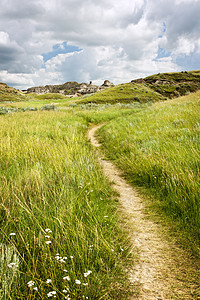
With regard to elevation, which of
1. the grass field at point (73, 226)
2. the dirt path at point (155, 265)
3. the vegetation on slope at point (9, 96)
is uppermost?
the vegetation on slope at point (9, 96)

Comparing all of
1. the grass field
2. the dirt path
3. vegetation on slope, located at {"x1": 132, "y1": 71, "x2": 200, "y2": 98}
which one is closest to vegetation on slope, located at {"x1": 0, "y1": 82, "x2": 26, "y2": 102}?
vegetation on slope, located at {"x1": 132, "y1": 71, "x2": 200, "y2": 98}

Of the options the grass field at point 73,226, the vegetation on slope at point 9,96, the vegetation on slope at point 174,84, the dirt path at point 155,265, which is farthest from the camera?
the vegetation on slope at point 9,96

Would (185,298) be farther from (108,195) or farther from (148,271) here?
(108,195)

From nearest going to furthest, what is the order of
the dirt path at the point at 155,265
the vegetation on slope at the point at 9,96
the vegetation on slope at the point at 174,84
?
the dirt path at the point at 155,265 → the vegetation on slope at the point at 174,84 → the vegetation on slope at the point at 9,96

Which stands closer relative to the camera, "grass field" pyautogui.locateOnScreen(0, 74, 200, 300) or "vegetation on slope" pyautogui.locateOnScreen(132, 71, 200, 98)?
"grass field" pyautogui.locateOnScreen(0, 74, 200, 300)

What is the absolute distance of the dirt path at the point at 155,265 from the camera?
6.12 ft

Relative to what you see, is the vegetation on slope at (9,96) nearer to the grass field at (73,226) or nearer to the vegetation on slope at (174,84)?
the vegetation on slope at (174,84)

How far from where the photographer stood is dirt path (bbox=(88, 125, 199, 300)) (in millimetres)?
1864

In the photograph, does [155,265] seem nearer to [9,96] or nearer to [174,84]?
[174,84]

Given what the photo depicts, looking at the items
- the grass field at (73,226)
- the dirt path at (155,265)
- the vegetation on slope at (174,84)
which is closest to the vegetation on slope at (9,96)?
the vegetation on slope at (174,84)

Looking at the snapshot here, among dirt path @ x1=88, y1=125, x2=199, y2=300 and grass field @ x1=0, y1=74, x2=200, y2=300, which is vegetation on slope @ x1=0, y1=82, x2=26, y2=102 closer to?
grass field @ x1=0, y1=74, x2=200, y2=300

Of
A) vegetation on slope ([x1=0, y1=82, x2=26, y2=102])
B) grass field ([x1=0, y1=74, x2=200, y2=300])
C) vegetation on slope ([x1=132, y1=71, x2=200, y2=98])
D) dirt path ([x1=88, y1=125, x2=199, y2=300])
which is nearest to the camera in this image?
grass field ([x1=0, y1=74, x2=200, y2=300])

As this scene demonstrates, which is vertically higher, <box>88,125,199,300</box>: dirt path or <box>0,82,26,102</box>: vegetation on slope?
<box>0,82,26,102</box>: vegetation on slope

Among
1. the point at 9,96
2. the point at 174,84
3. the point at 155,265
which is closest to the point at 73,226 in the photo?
the point at 155,265
